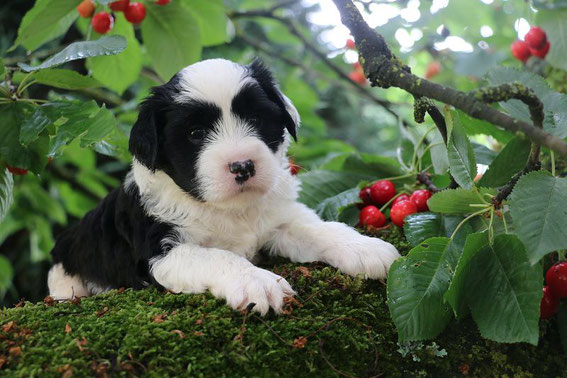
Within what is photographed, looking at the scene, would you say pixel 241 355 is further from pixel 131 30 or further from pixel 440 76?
pixel 440 76

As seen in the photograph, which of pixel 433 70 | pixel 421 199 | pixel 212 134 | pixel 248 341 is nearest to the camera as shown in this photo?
pixel 248 341

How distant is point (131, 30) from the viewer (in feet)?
12.5

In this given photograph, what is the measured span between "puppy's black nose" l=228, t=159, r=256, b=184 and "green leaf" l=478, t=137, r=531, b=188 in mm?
996

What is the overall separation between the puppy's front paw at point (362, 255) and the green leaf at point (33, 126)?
1.39 metres

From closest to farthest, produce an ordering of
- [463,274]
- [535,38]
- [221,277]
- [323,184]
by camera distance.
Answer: [463,274] < [221,277] < [323,184] < [535,38]

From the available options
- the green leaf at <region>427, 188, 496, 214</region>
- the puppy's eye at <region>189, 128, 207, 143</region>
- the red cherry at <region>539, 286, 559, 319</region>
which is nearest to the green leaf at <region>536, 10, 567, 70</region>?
the green leaf at <region>427, 188, 496, 214</region>

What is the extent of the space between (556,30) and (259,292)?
2043 millimetres

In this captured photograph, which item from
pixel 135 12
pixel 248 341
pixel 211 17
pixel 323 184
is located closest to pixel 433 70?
pixel 211 17

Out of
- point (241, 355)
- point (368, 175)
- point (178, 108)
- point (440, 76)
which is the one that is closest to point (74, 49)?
point (178, 108)

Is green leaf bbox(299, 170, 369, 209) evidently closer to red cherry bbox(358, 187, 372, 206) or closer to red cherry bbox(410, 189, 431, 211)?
red cherry bbox(358, 187, 372, 206)

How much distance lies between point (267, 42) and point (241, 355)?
20.9 feet

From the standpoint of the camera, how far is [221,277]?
2.45 metres

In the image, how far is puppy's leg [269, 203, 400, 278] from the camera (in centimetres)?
260

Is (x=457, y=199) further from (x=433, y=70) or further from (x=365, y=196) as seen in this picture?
(x=433, y=70)
